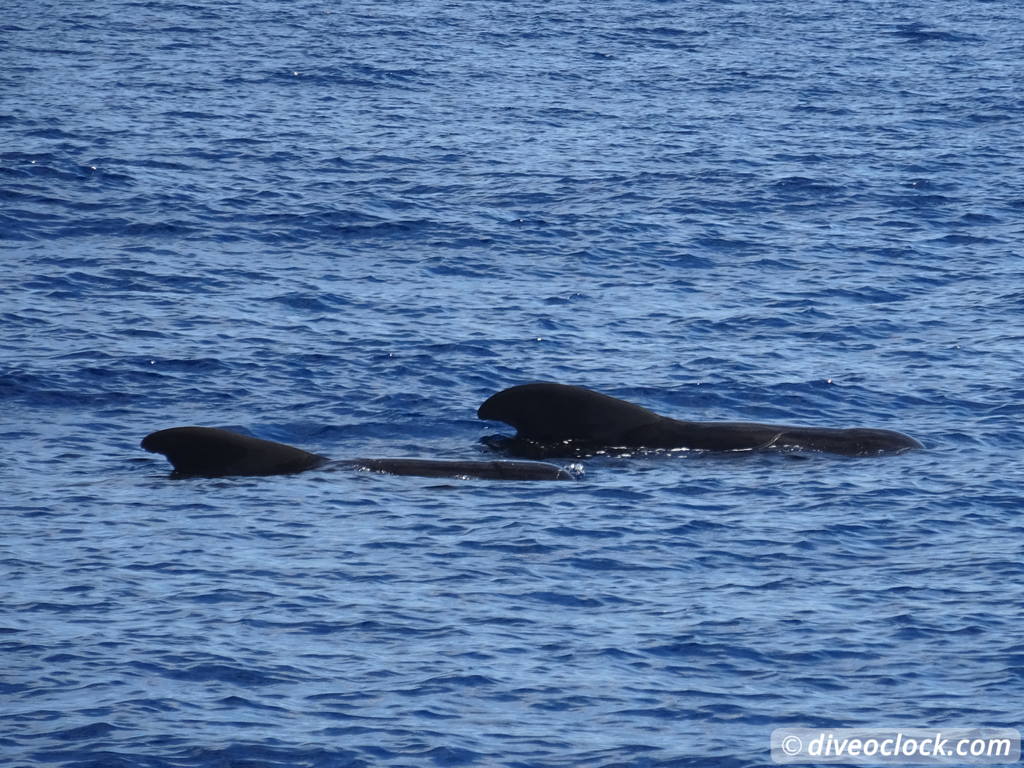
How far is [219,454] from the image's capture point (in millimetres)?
24531

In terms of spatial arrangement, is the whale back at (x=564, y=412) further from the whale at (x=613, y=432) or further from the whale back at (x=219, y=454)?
the whale back at (x=219, y=454)

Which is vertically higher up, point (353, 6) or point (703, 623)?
point (353, 6)

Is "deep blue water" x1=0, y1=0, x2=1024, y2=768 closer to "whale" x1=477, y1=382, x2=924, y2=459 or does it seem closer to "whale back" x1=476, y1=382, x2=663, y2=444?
"whale" x1=477, y1=382, x2=924, y2=459

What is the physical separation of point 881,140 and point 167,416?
1099 inches

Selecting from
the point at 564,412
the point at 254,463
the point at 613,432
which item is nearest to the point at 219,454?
the point at 254,463

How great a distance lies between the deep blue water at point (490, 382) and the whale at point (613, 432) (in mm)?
660

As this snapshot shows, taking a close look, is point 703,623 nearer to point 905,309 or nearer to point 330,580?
point 330,580

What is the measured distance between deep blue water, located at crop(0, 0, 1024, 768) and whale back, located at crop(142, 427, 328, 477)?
1.10 feet

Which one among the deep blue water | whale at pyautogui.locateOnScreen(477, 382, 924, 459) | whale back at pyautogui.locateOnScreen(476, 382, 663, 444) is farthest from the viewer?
whale back at pyautogui.locateOnScreen(476, 382, 663, 444)

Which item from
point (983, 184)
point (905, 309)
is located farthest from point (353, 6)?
point (905, 309)

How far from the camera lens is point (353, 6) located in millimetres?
A: 70312

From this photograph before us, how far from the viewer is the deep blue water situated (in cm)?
1731

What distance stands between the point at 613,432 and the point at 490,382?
12.4 ft

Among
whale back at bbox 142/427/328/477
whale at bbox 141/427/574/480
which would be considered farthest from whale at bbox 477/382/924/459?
whale back at bbox 142/427/328/477
